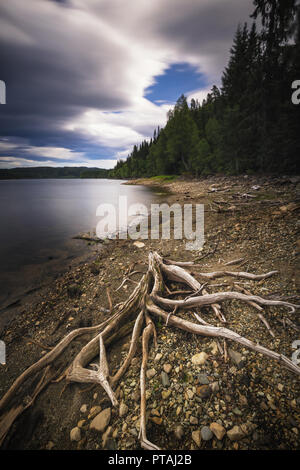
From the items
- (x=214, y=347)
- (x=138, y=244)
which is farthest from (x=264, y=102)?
(x=214, y=347)

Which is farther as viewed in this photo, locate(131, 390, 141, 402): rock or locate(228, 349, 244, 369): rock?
locate(228, 349, 244, 369): rock

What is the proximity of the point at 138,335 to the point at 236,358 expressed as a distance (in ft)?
5.64

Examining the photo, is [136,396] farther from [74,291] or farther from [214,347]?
[74,291]

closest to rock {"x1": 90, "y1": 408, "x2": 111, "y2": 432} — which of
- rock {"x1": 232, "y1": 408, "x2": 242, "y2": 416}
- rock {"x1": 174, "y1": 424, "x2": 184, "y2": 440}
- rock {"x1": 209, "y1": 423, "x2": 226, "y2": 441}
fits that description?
rock {"x1": 174, "y1": 424, "x2": 184, "y2": 440}

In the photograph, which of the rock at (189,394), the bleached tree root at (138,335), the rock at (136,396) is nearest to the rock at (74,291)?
the bleached tree root at (138,335)

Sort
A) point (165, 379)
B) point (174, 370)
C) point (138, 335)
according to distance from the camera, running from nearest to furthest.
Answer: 1. point (165, 379)
2. point (174, 370)
3. point (138, 335)

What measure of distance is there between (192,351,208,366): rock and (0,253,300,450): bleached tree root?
291mm

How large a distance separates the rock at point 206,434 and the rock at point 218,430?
4 cm

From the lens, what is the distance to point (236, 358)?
9.21 ft

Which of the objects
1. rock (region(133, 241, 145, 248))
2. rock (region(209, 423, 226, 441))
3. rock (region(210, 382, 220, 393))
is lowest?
rock (region(209, 423, 226, 441))

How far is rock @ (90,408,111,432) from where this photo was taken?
235cm

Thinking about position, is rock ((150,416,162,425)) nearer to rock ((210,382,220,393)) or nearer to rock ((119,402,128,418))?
rock ((119,402,128,418))
